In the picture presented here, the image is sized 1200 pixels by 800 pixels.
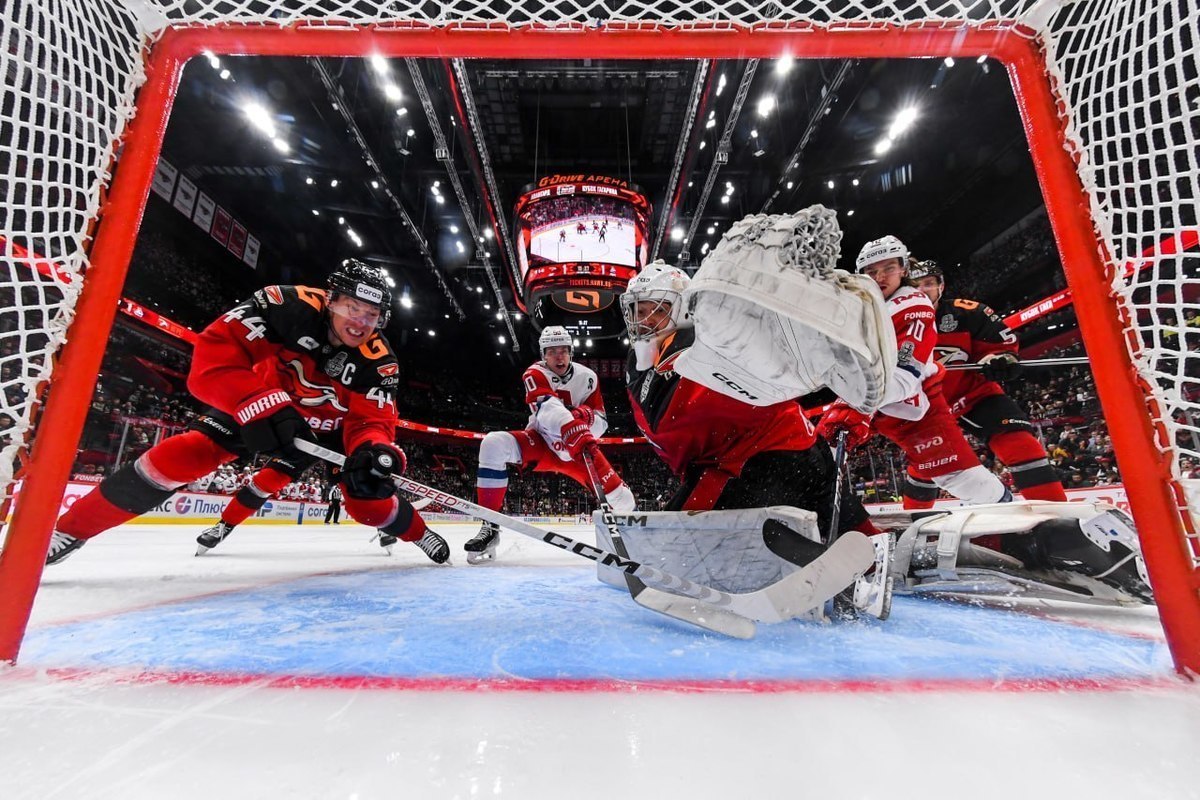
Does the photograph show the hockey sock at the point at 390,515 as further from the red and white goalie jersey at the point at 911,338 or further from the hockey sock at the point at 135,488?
the red and white goalie jersey at the point at 911,338

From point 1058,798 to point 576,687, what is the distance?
0.53 meters

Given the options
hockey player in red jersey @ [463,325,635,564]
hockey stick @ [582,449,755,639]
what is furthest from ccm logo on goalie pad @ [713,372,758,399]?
hockey player in red jersey @ [463,325,635,564]

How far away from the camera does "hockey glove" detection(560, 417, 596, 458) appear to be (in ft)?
10.2

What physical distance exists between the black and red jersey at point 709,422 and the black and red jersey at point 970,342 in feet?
6.06

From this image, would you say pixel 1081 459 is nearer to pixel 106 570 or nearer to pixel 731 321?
pixel 731 321

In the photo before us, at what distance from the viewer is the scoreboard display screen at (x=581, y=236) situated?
7.95 m

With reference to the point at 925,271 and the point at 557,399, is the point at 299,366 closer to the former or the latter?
the point at 557,399

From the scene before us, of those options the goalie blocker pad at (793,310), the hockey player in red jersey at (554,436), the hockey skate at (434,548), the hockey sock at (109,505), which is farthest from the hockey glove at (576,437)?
the goalie blocker pad at (793,310)

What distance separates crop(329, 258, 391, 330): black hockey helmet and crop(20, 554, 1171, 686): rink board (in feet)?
3.97

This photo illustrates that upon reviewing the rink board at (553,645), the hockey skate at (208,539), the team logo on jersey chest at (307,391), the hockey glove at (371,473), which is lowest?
the hockey skate at (208,539)

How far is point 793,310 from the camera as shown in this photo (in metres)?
0.91

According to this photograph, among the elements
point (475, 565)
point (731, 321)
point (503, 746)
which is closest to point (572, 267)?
point (475, 565)

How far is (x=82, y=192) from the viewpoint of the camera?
1.07 meters

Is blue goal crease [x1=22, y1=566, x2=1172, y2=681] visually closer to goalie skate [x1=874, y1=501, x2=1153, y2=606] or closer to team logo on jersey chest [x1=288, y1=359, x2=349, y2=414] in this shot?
goalie skate [x1=874, y1=501, x2=1153, y2=606]
